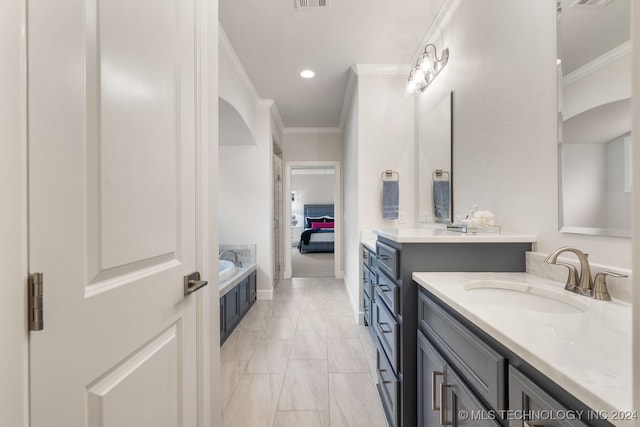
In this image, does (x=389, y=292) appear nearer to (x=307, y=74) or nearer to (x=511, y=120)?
(x=511, y=120)

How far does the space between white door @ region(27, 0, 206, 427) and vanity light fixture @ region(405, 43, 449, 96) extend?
6.70 ft

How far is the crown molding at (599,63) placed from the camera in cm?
94

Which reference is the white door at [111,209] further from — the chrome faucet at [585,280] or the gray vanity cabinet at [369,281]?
the gray vanity cabinet at [369,281]

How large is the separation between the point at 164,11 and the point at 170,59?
5.2 inches

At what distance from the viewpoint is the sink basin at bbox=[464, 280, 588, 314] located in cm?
96

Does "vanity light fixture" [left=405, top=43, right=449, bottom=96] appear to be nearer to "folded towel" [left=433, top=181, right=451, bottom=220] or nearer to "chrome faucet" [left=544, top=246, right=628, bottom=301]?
"folded towel" [left=433, top=181, right=451, bottom=220]

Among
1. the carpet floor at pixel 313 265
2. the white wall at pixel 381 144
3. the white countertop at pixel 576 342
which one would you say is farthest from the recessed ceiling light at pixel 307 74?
the carpet floor at pixel 313 265

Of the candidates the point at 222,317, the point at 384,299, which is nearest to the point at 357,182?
the point at 384,299

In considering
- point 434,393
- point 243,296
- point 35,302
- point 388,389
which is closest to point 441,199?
point 388,389

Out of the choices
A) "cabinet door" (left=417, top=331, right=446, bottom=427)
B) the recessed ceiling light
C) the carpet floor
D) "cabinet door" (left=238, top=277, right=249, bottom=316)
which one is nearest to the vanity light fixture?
the recessed ceiling light

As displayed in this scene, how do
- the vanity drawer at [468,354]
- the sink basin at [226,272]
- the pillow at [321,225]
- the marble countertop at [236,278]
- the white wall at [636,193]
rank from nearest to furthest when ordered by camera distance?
the white wall at [636,193], the vanity drawer at [468,354], the marble countertop at [236,278], the sink basin at [226,272], the pillow at [321,225]

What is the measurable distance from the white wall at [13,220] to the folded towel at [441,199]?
92.7 inches

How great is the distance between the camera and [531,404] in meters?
0.59

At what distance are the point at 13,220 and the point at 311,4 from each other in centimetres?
231
